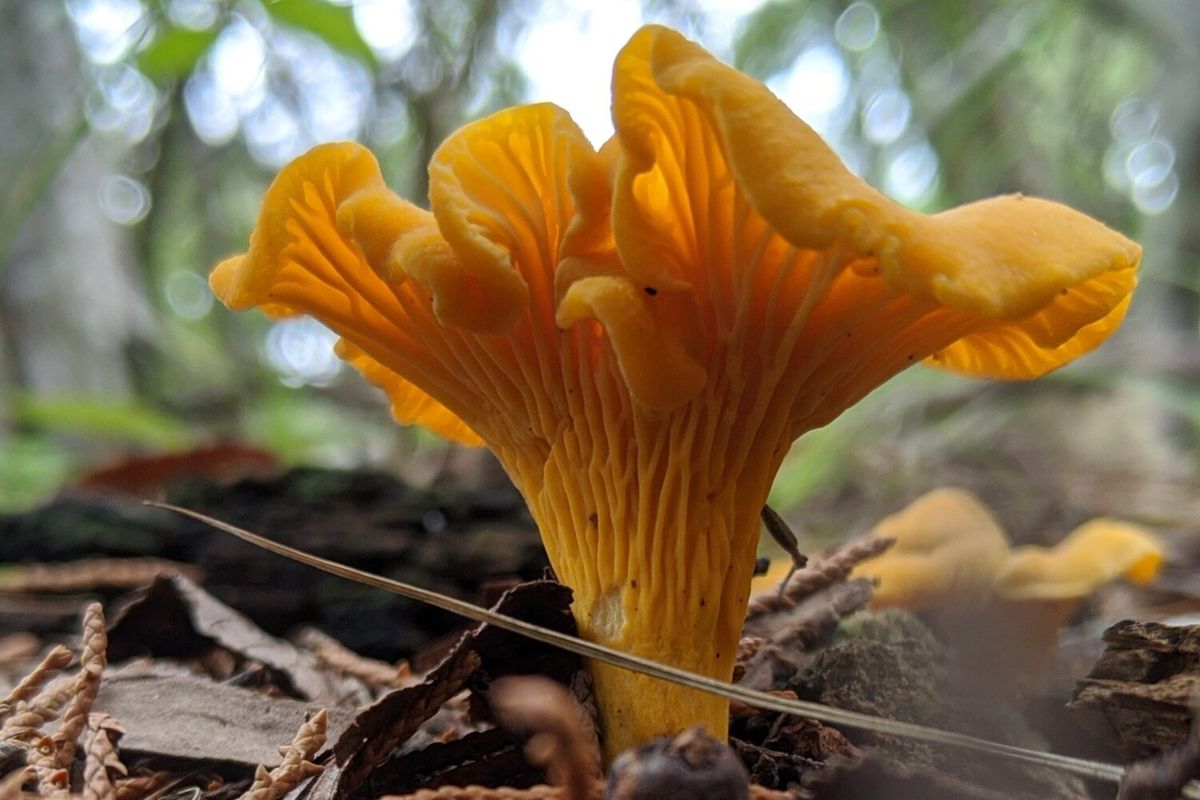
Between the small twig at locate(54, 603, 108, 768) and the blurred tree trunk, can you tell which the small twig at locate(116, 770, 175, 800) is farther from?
the blurred tree trunk

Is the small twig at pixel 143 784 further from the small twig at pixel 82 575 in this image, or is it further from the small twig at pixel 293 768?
the small twig at pixel 82 575

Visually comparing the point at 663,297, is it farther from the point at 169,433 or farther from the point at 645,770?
the point at 169,433

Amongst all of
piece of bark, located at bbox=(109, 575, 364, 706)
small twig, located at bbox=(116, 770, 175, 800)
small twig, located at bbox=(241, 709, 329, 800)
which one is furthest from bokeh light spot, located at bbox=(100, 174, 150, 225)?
small twig, located at bbox=(241, 709, 329, 800)

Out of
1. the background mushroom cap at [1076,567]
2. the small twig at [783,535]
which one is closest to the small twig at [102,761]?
the small twig at [783,535]

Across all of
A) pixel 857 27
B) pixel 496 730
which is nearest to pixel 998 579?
pixel 496 730

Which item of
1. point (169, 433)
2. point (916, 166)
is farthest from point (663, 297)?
point (916, 166)
